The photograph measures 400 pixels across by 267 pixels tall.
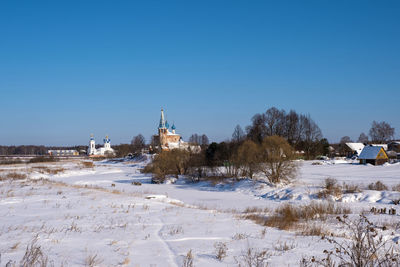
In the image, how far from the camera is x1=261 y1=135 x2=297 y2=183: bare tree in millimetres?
32469

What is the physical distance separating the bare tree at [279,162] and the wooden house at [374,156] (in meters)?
30.7

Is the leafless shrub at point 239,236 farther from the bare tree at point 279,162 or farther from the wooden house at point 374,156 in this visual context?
the wooden house at point 374,156

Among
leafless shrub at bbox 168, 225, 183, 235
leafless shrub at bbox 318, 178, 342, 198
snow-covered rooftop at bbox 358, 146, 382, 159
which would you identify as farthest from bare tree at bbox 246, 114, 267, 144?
leafless shrub at bbox 168, 225, 183, 235

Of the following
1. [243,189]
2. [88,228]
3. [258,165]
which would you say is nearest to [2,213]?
[88,228]

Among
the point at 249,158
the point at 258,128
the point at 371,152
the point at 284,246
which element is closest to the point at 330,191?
the point at 249,158

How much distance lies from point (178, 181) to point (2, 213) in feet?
102

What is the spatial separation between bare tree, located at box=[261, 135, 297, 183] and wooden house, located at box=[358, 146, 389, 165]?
1207 inches

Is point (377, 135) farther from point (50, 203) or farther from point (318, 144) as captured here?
point (50, 203)

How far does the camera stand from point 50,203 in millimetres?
14516

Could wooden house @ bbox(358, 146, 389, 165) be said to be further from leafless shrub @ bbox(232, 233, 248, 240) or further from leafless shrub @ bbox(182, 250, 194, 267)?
leafless shrub @ bbox(182, 250, 194, 267)

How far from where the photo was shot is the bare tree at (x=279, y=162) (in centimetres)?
3247

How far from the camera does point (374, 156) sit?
5572 cm

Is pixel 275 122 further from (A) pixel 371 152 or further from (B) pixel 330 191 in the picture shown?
(B) pixel 330 191

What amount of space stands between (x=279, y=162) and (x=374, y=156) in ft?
106
